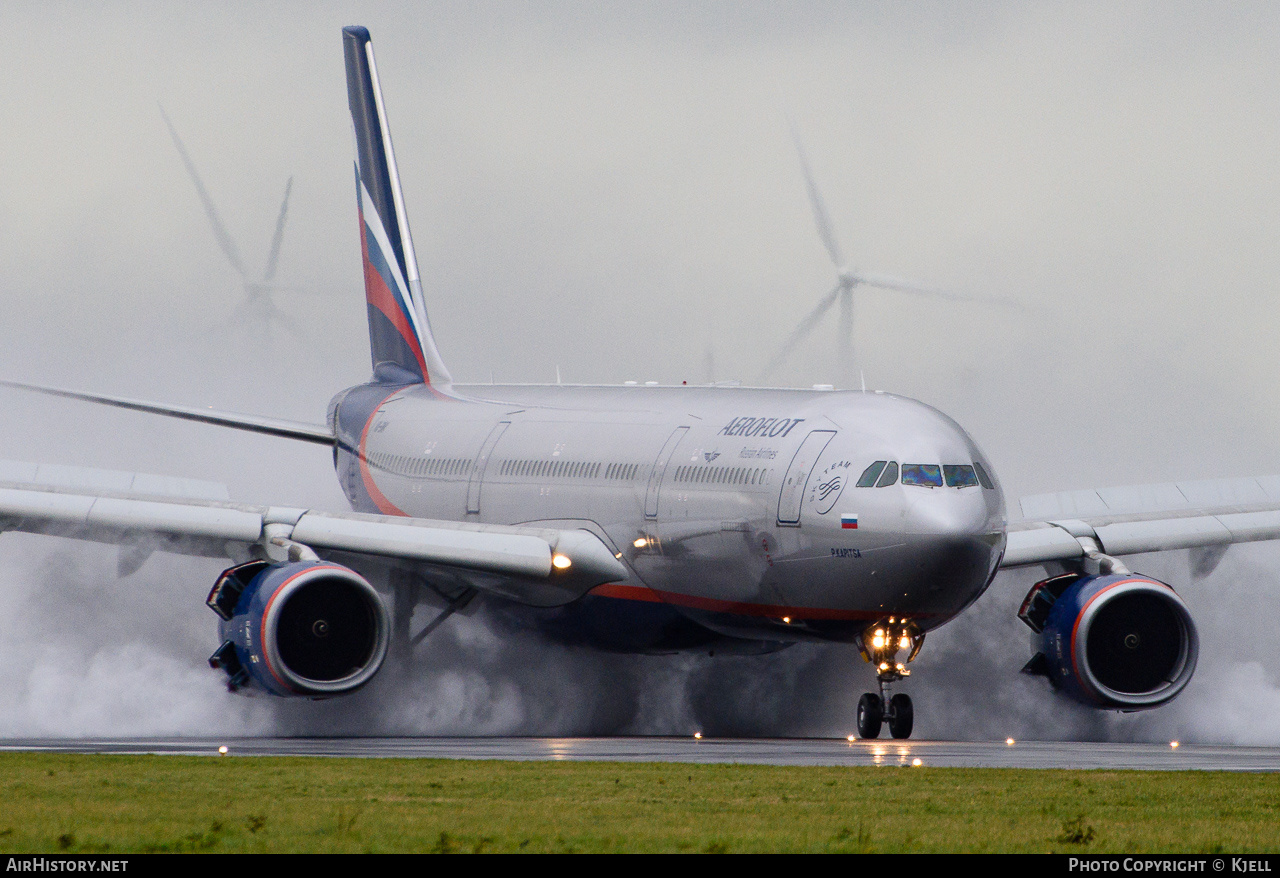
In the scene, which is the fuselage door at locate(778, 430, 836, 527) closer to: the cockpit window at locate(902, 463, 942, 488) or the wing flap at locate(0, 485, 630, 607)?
the cockpit window at locate(902, 463, 942, 488)

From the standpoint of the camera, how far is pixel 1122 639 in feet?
97.3

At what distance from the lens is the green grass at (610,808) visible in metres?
15.2

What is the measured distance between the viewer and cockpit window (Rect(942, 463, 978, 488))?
85.3 feet

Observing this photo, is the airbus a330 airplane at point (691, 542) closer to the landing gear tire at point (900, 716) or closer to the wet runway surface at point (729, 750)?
the landing gear tire at point (900, 716)

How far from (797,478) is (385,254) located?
17.6 metres

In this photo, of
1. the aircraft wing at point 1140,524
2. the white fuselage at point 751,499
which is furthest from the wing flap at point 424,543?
the aircraft wing at point 1140,524

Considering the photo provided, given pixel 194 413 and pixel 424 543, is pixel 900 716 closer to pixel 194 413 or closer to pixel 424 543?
pixel 424 543

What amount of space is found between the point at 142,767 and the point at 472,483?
14.1 meters

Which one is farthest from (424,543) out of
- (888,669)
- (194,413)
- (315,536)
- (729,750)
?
(194,413)

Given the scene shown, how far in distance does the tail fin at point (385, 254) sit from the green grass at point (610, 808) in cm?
2012

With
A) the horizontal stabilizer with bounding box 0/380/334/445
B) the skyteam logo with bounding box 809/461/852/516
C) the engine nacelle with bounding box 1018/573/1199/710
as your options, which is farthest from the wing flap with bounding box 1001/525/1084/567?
the horizontal stabilizer with bounding box 0/380/334/445
